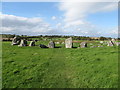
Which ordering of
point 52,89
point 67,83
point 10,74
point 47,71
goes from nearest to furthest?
point 52,89 → point 67,83 → point 10,74 → point 47,71

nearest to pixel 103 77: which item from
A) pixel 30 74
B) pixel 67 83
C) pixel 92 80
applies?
pixel 92 80

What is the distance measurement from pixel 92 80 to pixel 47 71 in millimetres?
3969

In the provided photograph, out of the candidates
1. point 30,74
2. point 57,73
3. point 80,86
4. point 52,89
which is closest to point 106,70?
point 80,86

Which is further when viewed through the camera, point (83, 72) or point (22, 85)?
point (83, 72)

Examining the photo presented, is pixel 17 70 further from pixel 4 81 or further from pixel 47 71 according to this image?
pixel 47 71

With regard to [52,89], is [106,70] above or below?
above

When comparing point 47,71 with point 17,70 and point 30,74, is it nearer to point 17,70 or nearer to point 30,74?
point 30,74

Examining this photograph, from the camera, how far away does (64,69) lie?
36.9 feet

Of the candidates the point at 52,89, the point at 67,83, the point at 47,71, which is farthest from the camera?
the point at 47,71

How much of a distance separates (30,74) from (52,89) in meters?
2.90

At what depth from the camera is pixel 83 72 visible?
33.5 feet

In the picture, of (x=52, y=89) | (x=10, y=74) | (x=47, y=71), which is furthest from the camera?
(x=47, y=71)

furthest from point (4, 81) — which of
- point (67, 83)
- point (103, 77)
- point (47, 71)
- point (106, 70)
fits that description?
point (106, 70)

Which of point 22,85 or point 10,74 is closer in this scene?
point 22,85
